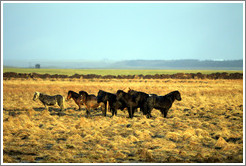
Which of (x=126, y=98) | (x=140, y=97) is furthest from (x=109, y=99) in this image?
(x=140, y=97)

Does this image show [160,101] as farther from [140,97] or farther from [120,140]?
[120,140]

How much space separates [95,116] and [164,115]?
3.69 meters

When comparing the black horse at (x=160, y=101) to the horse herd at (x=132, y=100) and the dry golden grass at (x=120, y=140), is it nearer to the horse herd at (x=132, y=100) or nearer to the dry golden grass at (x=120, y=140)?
the horse herd at (x=132, y=100)

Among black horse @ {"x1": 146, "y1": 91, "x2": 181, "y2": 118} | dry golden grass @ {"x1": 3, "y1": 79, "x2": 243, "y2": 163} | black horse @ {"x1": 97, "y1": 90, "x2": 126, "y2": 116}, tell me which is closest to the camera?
dry golden grass @ {"x1": 3, "y1": 79, "x2": 243, "y2": 163}

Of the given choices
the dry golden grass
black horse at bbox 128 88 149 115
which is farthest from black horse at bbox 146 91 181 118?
the dry golden grass

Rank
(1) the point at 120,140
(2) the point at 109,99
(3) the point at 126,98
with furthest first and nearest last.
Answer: (2) the point at 109,99
(3) the point at 126,98
(1) the point at 120,140

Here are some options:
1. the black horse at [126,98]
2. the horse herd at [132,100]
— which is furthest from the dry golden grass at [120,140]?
the black horse at [126,98]

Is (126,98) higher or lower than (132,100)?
higher

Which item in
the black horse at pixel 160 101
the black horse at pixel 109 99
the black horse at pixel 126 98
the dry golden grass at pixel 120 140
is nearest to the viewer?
the dry golden grass at pixel 120 140

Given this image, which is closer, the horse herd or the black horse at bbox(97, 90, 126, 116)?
the horse herd

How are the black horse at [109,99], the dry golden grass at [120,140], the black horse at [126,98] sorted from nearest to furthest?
1. the dry golden grass at [120,140]
2. the black horse at [126,98]
3. the black horse at [109,99]

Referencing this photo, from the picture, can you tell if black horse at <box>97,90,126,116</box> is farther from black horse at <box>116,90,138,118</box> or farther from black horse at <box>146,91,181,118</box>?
black horse at <box>146,91,181,118</box>

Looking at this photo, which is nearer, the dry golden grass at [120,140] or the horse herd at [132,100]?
the dry golden grass at [120,140]

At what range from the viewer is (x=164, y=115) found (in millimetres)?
16266
